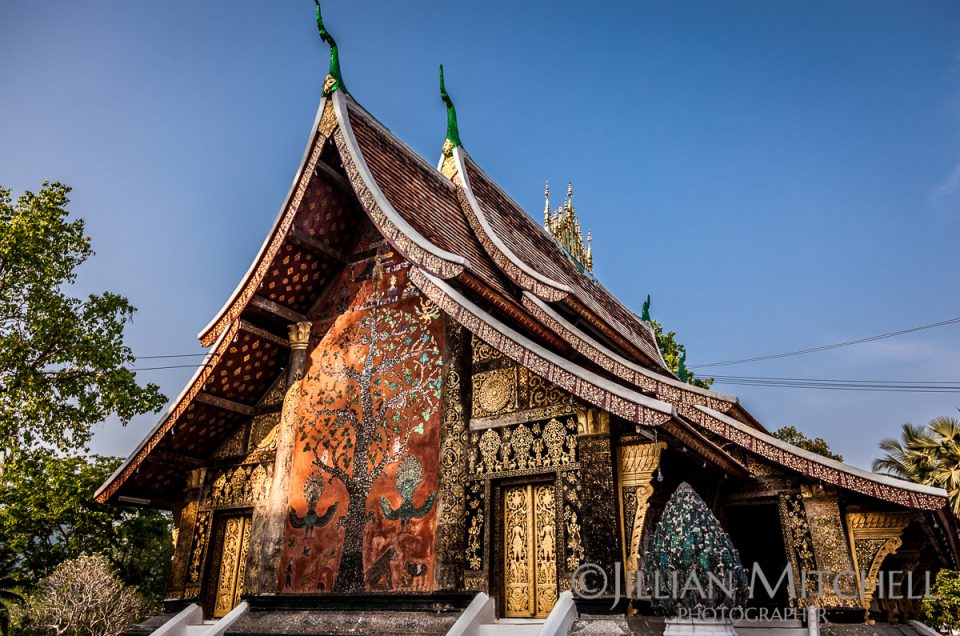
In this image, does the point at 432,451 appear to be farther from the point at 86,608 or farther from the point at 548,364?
the point at 86,608

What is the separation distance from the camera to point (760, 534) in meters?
8.27

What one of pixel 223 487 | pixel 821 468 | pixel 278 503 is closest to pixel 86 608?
pixel 223 487

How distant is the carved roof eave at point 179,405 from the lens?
7.58 meters

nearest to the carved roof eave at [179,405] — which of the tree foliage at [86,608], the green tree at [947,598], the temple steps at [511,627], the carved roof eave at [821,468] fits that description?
the tree foliage at [86,608]

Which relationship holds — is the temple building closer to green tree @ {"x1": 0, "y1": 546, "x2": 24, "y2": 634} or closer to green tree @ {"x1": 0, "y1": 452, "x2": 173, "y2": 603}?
green tree @ {"x1": 0, "y1": 452, "x2": 173, "y2": 603}

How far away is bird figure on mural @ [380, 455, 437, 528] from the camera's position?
240 inches

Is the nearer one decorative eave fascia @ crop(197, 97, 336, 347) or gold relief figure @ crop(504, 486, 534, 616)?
gold relief figure @ crop(504, 486, 534, 616)

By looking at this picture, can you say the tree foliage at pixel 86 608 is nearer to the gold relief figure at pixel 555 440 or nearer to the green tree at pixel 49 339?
the green tree at pixel 49 339

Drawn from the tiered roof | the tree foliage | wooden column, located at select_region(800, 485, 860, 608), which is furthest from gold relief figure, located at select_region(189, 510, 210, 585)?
wooden column, located at select_region(800, 485, 860, 608)

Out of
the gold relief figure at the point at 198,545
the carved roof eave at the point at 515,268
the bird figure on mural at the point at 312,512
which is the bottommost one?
the gold relief figure at the point at 198,545

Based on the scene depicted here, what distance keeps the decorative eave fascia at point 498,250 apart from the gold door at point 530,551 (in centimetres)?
189

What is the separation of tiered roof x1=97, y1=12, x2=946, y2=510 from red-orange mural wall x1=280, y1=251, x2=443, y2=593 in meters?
0.72

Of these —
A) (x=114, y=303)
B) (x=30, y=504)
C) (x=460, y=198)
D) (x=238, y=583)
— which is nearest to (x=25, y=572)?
(x=30, y=504)

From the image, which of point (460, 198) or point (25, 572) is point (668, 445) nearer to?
point (460, 198)
